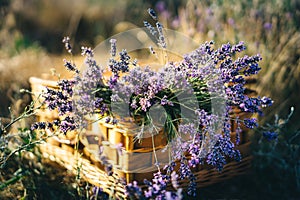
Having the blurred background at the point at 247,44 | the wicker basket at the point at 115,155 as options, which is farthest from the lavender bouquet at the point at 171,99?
the blurred background at the point at 247,44

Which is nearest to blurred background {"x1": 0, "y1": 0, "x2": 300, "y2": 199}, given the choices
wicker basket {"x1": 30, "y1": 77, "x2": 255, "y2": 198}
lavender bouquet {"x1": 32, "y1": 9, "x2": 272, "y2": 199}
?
wicker basket {"x1": 30, "y1": 77, "x2": 255, "y2": 198}

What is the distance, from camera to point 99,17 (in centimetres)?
432

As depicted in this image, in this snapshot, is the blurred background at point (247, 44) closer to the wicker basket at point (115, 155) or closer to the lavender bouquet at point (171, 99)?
the wicker basket at point (115, 155)

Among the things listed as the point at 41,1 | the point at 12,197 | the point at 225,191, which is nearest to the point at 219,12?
the point at 225,191

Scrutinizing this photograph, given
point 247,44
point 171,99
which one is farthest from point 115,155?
point 247,44

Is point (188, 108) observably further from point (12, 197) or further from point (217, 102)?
point (12, 197)

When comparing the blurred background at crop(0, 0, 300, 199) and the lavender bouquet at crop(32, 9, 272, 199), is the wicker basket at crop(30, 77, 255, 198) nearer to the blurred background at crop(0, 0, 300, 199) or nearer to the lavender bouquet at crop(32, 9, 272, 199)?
the lavender bouquet at crop(32, 9, 272, 199)

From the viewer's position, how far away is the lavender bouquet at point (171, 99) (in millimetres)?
1130

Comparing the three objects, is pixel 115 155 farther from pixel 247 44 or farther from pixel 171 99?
pixel 247 44

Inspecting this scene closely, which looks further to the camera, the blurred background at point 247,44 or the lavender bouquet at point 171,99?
the blurred background at point 247,44

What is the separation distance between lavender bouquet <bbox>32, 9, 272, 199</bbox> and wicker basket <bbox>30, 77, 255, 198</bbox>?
63mm

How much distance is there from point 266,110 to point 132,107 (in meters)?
1.17

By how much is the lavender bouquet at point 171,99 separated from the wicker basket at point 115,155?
63 millimetres

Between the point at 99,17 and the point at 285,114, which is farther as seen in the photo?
the point at 99,17
